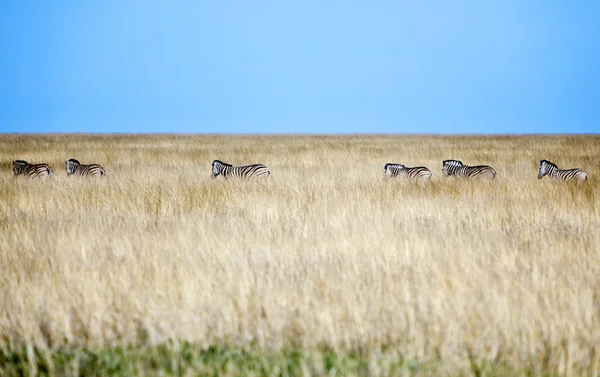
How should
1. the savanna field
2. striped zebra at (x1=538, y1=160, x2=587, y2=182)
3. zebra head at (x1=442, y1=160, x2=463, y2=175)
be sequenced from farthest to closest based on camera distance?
zebra head at (x1=442, y1=160, x2=463, y2=175)
striped zebra at (x1=538, y1=160, x2=587, y2=182)
the savanna field

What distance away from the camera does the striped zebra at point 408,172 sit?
50.0 feet

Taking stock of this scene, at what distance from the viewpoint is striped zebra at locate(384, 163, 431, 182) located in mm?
15242

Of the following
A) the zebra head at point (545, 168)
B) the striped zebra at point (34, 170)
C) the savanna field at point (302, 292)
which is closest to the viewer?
the savanna field at point (302, 292)

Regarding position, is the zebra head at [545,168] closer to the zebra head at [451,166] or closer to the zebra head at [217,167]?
the zebra head at [451,166]

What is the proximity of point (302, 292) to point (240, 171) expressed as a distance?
11.6m

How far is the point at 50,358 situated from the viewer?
11.6ft

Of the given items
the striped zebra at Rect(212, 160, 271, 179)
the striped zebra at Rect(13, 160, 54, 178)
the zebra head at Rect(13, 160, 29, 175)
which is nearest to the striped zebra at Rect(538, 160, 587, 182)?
the striped zebra at Rect(212, 160, 271, 179)

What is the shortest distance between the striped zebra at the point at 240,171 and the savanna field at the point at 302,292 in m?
6.72

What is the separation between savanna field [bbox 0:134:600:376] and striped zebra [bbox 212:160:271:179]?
6.72m

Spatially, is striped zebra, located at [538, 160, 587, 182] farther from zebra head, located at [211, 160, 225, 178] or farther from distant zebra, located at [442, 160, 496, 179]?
zebra head, located at [211, 160, 225, 178]

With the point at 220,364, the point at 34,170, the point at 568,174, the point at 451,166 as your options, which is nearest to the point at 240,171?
the point at 34,170

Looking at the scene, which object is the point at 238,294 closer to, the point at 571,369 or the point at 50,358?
the point at 50,358

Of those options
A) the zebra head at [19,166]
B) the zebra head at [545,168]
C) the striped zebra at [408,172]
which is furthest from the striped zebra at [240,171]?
the zebra head at [545,168]

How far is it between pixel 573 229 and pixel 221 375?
5.66 metres
